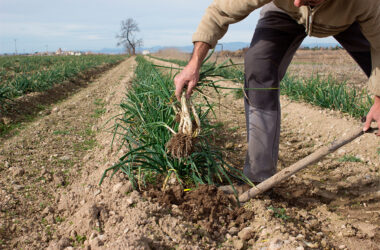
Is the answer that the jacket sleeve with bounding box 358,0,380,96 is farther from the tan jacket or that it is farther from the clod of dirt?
the clod of dirt

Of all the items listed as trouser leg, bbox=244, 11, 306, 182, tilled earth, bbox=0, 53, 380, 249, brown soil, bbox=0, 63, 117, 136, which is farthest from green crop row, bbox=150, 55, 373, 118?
brown soil, bbox=0, 63, 117, 136

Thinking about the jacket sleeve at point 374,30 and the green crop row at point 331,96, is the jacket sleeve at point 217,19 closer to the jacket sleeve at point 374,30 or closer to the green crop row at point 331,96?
the jacket sleeve at point 374,30

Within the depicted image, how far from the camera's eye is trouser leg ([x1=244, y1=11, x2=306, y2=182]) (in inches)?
78.6

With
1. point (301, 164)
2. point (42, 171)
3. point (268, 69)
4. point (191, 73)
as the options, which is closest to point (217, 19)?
point (191, 73)

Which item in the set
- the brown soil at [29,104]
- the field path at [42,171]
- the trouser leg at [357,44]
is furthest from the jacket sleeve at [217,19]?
the brown soil at [29,104]

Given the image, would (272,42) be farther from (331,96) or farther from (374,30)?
(331,96)

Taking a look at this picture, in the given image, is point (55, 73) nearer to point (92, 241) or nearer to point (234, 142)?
point (234, 142)

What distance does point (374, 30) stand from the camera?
1684 mm

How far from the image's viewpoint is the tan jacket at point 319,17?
1.62 metres

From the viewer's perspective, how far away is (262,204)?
1.92m

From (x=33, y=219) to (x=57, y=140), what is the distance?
158 cm

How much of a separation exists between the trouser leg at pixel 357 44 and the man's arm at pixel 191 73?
0.92m

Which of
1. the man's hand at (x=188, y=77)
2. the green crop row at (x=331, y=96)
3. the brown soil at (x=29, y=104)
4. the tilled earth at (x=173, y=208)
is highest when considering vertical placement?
the man's hand at (x=188, y=77)

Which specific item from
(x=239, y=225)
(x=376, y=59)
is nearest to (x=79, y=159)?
(x=239, y=225)
